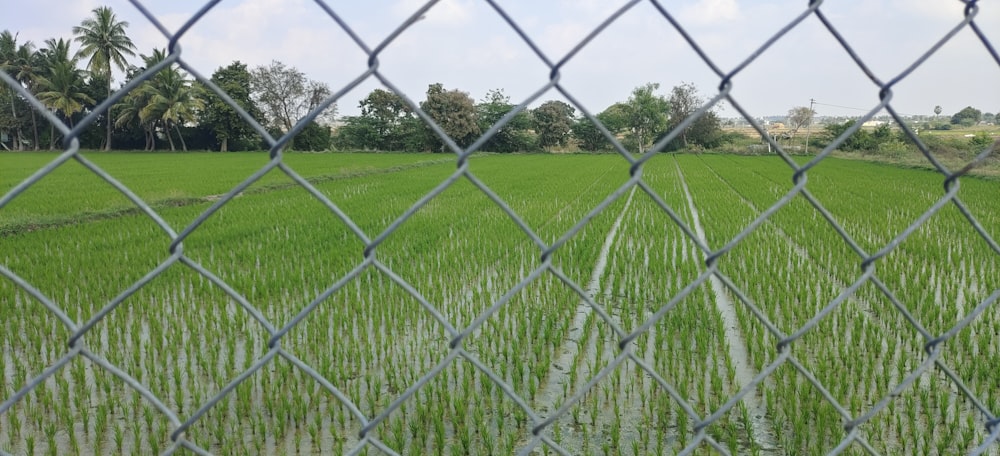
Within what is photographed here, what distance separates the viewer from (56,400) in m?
3.08

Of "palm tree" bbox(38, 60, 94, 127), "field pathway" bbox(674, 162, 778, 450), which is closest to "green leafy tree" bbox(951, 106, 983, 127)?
"field pathway" bbox(674, 162, 778, 450)

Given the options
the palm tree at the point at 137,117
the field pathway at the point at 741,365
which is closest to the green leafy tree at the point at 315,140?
the palm tree at the point at 137,117

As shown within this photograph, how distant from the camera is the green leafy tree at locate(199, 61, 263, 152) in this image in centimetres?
2802

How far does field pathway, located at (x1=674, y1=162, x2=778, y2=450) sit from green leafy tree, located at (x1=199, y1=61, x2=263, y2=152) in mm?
25101

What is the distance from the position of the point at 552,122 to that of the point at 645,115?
57.4 feet

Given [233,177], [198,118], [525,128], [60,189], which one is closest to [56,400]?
[60,189]

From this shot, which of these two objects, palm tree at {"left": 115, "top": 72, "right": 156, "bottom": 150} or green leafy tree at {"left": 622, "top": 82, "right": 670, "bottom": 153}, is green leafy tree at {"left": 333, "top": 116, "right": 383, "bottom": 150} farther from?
green leafy tree at {"left": 622, "top": 82, "right": 670, "bottom": 153}

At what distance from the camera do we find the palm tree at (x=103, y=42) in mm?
34094

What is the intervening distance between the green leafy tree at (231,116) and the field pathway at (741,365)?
2510cm

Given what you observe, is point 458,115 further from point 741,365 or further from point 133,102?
point 741,365

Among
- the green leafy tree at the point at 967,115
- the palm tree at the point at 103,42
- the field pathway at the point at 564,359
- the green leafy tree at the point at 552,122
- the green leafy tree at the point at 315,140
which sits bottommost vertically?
the field pathway at the point at 564,359

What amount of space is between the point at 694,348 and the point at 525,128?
25734 millimetres

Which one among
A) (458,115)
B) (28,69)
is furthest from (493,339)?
(28,69)

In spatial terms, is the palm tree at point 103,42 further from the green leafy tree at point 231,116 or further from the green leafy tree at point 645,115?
the green leafy tree at point 645,115
